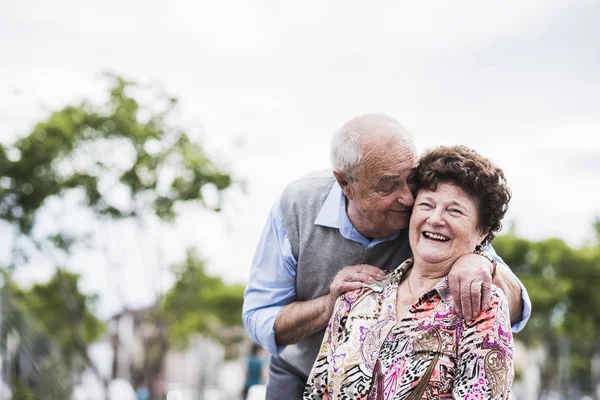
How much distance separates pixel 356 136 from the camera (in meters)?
2.97

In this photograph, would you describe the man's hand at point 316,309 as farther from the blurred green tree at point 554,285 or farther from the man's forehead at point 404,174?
the blurred green tree at point 554,285

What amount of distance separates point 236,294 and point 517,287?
29.0m

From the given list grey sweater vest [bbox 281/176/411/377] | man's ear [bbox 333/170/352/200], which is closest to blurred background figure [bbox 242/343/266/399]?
grey sweater vest [bbox 281/176/411/377]

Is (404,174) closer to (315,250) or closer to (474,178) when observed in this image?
(474,178)

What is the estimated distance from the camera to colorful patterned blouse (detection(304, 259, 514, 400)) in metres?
2.45

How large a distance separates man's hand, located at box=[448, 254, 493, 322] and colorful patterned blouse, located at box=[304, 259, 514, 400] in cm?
3

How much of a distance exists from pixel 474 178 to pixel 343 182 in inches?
23.4

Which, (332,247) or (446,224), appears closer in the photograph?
(446,224)

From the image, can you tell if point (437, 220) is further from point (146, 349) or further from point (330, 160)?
point (146, 349)

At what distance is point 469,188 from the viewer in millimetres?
2734

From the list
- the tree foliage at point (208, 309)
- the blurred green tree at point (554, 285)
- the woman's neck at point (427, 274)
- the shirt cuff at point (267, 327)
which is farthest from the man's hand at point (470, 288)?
the blurred green tree at point (554, 285)

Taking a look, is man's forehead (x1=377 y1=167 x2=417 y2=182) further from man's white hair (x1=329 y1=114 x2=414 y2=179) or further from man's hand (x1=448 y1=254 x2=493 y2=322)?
man's hand (x1=448 y1=254 x2=493 y2=322)

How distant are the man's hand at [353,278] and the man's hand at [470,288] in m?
0.41

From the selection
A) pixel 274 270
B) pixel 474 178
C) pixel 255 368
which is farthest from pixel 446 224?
pixel 255 368
